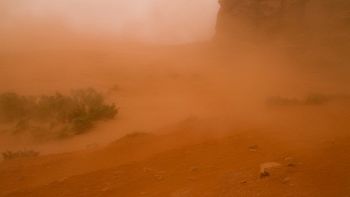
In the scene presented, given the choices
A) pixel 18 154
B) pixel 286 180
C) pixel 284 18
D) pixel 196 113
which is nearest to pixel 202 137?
pixel 196 113

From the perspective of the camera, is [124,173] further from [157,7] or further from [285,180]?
[157,7]

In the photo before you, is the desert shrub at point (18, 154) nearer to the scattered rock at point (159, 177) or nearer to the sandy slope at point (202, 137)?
the sandy slope at point (202, 137)

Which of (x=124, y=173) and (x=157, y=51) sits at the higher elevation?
(x=157, y=51)

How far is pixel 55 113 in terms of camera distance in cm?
859

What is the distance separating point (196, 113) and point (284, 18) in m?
5.07

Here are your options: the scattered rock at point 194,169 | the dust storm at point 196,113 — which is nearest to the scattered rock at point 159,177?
the dust storm at point 196,113

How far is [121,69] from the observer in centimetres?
1401

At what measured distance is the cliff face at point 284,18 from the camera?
1048 cm

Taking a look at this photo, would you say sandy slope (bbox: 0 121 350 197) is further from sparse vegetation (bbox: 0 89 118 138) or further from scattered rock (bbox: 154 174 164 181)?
sparse vegetation (bbox: 0 89 118 138)

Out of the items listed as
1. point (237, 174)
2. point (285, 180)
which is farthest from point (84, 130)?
point (285, 180)

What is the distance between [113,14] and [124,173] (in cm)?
2333

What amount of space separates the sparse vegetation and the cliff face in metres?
5.56

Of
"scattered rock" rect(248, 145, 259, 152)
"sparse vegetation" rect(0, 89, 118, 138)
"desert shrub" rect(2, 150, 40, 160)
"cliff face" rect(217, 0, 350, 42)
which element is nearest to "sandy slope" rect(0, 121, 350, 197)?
"scattered rock" rect(248, 145, 259, 152)

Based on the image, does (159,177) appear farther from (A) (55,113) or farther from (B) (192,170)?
(A) (55,113)
